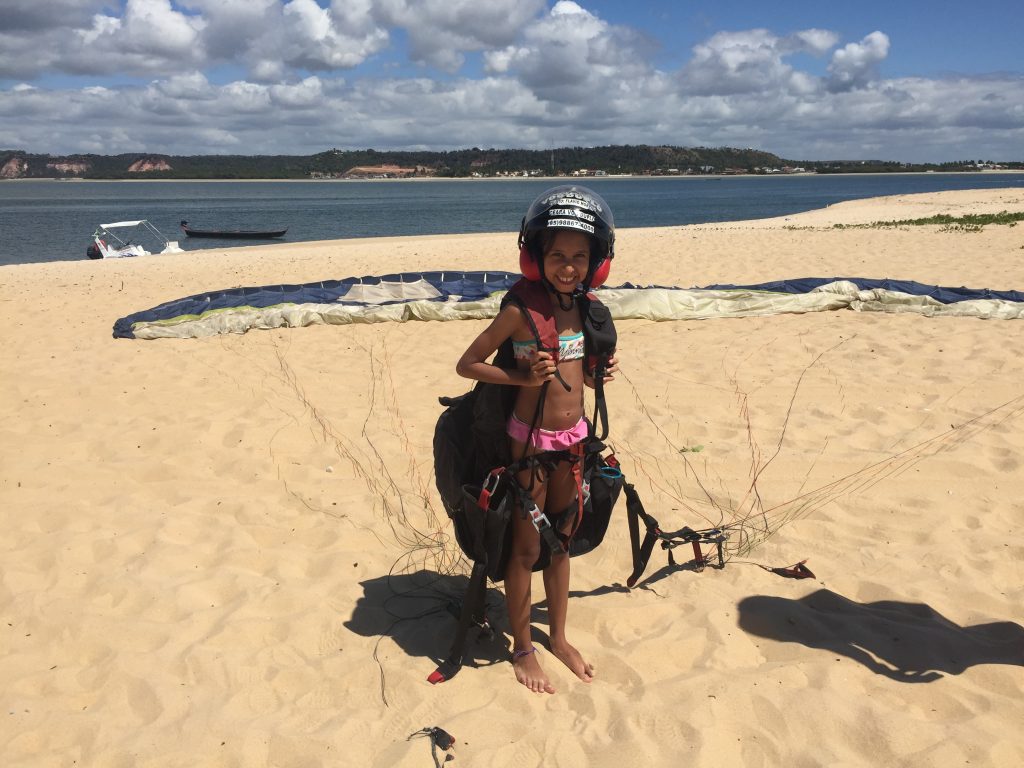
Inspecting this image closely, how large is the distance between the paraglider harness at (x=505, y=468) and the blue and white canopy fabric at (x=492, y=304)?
6.00 meters

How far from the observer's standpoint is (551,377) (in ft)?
9.09

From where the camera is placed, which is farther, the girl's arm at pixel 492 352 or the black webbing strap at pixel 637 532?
the black webbing strap at pixel 637 532

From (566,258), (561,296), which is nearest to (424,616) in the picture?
(561,296)

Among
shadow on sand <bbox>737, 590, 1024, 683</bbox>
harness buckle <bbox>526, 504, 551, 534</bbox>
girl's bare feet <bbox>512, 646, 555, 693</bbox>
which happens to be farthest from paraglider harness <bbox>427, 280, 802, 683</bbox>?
shadow on sand <bbox>737, 590, 1024, 683</bbox>

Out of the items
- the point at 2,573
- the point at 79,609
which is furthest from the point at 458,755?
the point at 2,573

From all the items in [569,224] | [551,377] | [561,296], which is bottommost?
[551,377]

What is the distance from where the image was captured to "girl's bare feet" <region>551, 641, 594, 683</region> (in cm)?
305

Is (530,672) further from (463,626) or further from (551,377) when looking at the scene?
(551,377)

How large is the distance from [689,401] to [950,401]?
6.42 ft

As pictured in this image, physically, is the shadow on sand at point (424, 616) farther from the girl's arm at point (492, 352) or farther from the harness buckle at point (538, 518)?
the girl's arm at point (492, 352)

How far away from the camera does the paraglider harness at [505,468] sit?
9.55 feet

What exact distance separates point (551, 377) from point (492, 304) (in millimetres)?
6795

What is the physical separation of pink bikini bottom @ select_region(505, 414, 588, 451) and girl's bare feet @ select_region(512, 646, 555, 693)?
84 cm

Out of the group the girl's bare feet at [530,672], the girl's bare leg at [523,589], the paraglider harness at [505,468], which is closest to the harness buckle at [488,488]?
the paraglider harness at [505,468]
